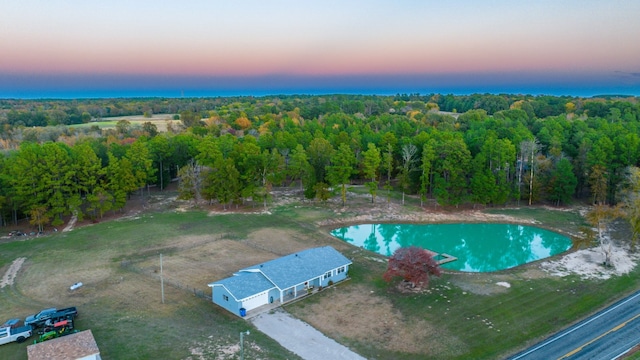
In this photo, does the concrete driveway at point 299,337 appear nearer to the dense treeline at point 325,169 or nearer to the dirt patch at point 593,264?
the dirt patch at point 593,264

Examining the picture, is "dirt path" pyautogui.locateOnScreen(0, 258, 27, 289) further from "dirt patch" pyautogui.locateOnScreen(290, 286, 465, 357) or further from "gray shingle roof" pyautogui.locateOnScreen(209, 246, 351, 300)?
"dirt patch" pyautogui.locateOnScreen(290, 286, 465, 357)

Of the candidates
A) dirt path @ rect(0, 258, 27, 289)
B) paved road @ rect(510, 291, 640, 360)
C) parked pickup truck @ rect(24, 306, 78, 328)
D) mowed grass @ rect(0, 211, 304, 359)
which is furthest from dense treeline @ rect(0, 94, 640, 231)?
paved road @ rect(510, 291, 640, 360)

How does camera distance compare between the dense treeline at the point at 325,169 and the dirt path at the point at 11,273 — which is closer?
the dirt path at the point at 11,273

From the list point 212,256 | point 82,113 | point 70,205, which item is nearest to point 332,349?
point 212,256

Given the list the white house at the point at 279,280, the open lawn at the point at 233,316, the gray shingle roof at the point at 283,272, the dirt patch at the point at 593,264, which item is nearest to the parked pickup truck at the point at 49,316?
the open lawn at the point at 233,316

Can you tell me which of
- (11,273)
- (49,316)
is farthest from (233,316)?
(11,273)

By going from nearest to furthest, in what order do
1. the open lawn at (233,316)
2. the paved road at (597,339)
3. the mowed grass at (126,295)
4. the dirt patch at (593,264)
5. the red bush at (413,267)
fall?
the paved road at (597,339), the mowed grass at (126,295), the open lawn at (233,316), the red bush at (413,267), the dirt patch at (593,264)

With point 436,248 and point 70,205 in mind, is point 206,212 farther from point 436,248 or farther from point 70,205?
point 436,248
